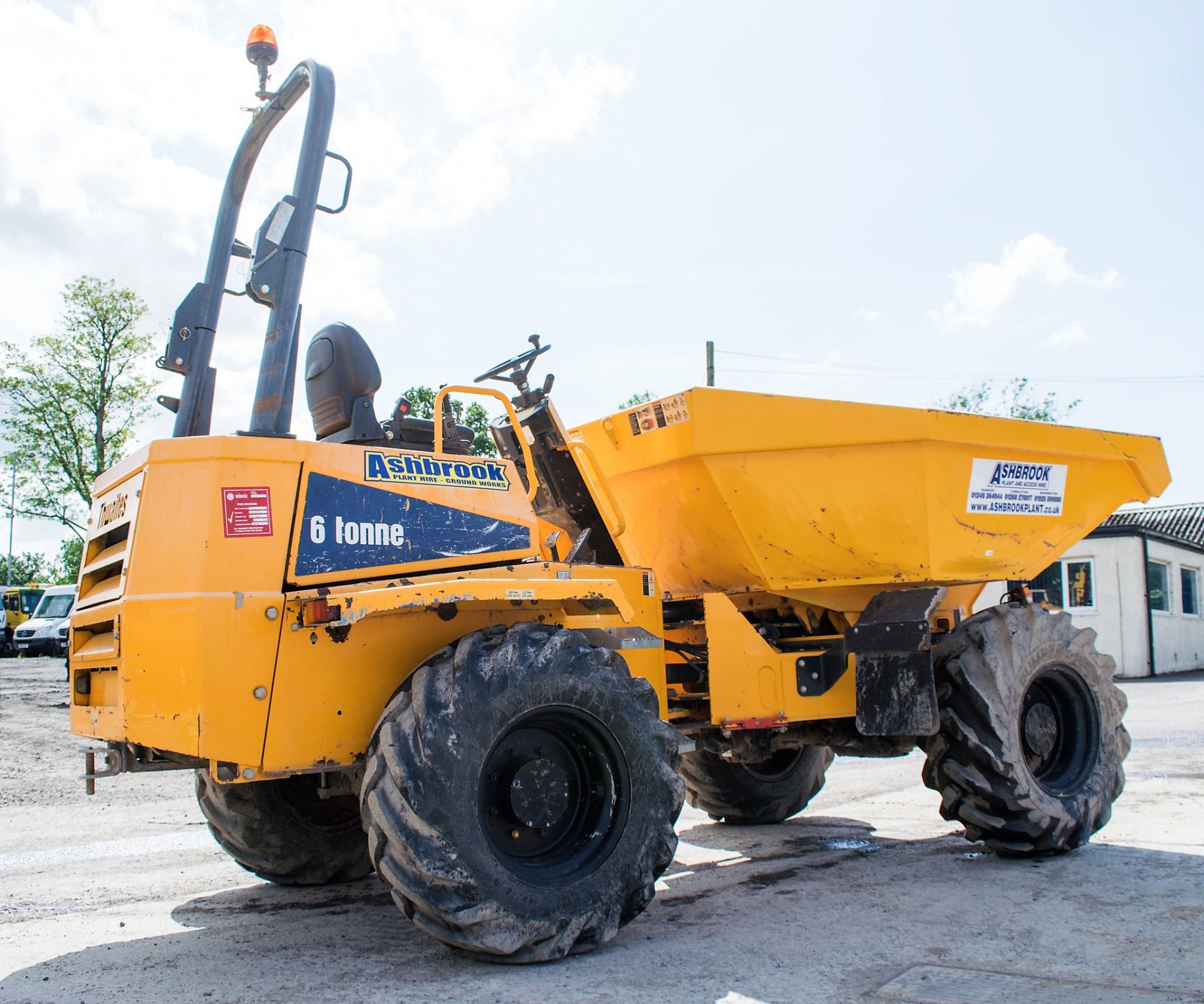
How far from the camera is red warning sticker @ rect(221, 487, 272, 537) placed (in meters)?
4.02

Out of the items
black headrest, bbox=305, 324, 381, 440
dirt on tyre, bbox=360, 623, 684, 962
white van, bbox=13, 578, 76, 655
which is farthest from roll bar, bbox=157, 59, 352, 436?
white van, bbox=13, 578, 76, 655

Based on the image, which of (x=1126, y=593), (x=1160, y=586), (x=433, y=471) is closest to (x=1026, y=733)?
(x=433, y=471)

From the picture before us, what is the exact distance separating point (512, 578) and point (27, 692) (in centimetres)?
1502

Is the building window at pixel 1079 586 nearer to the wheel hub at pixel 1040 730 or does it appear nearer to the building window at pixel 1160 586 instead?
the building window at pixel 1160 586

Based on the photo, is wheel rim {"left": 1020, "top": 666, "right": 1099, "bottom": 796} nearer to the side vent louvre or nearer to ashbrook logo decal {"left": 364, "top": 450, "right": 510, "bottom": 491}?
ashbrook logo decal {"left": 364, "top": 450, "right": 510, "bottom": 491}

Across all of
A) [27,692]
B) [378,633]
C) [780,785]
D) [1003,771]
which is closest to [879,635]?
[1003,771]

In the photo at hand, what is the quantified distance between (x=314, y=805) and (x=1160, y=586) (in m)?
25.2

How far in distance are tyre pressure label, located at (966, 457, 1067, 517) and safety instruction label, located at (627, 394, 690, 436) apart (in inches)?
73.0

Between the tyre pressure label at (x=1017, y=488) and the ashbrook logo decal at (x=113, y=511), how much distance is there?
4.52 m

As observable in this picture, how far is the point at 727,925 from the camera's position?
15.3ft

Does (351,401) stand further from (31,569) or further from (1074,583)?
(31,569)

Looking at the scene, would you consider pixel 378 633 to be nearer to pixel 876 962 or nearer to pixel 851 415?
pixel 876 962

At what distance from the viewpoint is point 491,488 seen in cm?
470

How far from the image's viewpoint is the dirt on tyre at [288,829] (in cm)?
514
